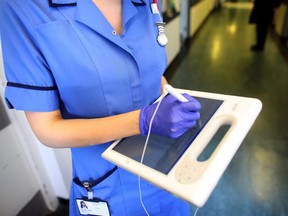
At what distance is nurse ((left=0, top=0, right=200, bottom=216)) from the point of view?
0.52 m

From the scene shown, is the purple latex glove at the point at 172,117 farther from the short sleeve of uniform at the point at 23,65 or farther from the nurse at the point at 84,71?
the short sleeve of uniform at the point at 23,65

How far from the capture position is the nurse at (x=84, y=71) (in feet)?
1.69

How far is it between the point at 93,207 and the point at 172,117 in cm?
47

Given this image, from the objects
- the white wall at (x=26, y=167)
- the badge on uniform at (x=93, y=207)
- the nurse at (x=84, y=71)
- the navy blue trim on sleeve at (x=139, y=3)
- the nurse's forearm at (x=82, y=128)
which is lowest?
the white wall at (x=26, y=167)

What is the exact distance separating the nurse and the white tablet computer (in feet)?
0.12

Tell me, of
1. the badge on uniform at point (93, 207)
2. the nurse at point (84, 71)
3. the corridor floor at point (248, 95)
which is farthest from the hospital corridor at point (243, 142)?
the nurse at point (84, 71)

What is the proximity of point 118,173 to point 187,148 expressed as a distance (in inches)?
11.7

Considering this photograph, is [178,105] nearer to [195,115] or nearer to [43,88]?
[195,115]

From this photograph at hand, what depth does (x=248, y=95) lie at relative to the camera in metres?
2.66

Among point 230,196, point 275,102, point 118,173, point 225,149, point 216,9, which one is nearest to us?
point 225,149

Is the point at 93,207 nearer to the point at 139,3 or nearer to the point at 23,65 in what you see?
the point at 23,65

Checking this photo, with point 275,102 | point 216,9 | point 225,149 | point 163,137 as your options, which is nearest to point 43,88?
point 163,137

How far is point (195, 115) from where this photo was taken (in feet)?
1.72

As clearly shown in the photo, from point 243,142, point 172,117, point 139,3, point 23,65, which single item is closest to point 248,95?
point 243,142
